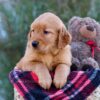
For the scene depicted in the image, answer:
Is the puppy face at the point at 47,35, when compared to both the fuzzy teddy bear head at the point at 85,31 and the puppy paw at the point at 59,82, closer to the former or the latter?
the puppy paw at the point at 59,82

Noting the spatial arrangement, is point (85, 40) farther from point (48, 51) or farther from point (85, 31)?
point (48, 51)

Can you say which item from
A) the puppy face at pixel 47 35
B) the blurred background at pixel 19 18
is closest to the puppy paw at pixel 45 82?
the puppy face at pixel 47 35

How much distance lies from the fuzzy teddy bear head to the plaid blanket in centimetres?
34

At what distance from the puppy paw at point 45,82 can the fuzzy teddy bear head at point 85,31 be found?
451 mm

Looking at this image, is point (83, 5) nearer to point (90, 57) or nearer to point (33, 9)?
point (33, 9)

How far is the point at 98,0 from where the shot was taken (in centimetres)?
467

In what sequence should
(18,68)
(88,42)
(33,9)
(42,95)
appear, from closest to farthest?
(42,95) → (18,68) → (88,42) → (33,9)

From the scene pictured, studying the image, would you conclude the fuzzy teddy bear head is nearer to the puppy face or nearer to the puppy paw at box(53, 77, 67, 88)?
the puppy face

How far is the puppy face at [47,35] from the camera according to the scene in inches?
93.2

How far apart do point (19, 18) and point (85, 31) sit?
1.93 meters

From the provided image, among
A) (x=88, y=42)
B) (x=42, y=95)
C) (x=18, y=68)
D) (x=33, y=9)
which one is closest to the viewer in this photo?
(x=42, y=95)

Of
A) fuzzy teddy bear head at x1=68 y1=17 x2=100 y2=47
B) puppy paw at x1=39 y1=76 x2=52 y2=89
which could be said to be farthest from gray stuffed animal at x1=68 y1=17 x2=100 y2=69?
puppy paw at x1=39 y1=76 x2=52 y2=89

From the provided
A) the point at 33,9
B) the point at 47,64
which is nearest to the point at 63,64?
the point at 47,64

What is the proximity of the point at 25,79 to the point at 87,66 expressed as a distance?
0.30 m
